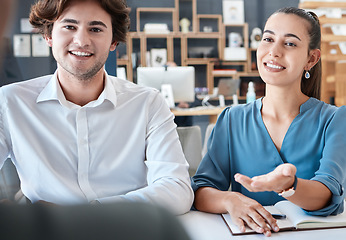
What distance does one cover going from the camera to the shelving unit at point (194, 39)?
635cm

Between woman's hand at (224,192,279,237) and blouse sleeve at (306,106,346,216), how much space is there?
0.16 meters

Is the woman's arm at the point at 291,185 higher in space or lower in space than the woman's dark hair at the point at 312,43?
lower

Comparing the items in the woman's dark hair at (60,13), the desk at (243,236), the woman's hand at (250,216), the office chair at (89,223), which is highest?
the woman's dark hair at (60,13)

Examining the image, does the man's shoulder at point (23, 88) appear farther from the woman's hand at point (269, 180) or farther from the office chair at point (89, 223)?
the office chair at point (89, 223)

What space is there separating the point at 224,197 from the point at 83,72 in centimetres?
65

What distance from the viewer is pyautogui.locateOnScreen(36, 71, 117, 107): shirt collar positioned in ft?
4.11

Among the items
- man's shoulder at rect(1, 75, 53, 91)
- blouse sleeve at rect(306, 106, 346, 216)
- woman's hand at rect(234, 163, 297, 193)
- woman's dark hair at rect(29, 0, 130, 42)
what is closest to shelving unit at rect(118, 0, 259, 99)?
woman's dark hair at rect(29, 0, 130, 42)

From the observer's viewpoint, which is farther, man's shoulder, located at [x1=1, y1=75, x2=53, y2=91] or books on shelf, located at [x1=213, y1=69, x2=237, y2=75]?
books on shelf, located at [x1=213, y1=69, x2=237, y2=75]

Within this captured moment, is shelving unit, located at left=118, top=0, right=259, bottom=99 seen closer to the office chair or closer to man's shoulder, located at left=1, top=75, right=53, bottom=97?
man's shoulder, located at left=1, top=75, right=53, bottom=97

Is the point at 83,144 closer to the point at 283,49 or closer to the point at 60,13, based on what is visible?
the point at 60,13

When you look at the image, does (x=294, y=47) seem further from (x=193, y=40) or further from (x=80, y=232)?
(x=193, y=40)

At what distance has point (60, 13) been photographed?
128cm

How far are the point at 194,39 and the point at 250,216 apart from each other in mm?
5893

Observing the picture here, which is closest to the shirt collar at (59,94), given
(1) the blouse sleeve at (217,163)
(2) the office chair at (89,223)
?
(1) the blouse sleeve at (217,163)
